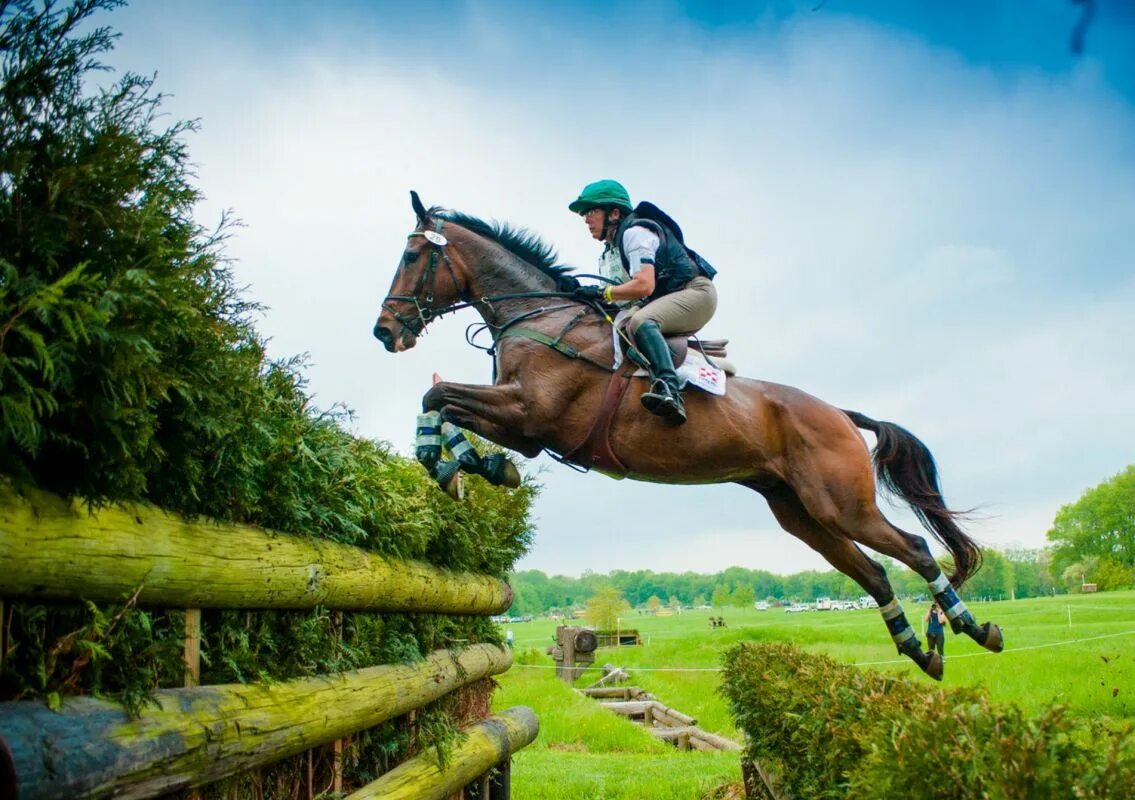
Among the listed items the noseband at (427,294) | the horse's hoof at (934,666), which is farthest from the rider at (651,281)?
the horse's hoof at (934,666)

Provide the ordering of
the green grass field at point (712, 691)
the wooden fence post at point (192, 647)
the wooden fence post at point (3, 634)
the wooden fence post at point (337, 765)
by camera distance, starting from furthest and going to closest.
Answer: the green grass field at point (712, 691) → the wooden fence post at point (337, 765) → the wooden fence post at point (192, 647) → the wooden fence post at point (3, 634)

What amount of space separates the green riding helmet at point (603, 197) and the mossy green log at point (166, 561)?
2.33 m

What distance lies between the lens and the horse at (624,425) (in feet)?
15.2

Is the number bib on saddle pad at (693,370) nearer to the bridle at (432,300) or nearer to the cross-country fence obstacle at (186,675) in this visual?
the bridle at (432,300)

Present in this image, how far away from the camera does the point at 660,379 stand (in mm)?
4469

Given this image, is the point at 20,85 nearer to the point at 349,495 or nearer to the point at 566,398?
the point at 349,495

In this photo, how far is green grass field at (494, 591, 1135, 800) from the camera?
317 inches

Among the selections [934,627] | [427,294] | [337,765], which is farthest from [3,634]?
[934,627]

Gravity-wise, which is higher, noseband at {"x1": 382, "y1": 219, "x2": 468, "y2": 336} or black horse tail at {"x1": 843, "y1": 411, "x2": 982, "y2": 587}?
noseband at {"x1": 382, "y1": 219, "x2": 468, "y2": 336}

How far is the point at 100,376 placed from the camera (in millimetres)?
1998

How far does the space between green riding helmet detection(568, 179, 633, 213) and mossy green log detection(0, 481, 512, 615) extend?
2.33 meters

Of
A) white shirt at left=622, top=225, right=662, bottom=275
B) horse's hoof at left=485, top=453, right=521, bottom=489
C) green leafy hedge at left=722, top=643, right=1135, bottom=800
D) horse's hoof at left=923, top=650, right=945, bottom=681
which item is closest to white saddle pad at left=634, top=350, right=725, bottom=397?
white shirt at left=622, top=225, right=662, bottom=275

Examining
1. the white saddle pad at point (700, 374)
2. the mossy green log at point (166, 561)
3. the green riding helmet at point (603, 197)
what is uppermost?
the green riding helmet at point (603, 197)

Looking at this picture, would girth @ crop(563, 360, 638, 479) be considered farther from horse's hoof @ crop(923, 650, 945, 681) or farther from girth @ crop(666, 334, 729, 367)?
horse's hoof @ crop(923, 650, 945, 681)
